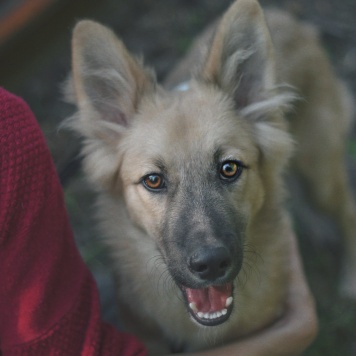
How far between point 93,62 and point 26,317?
1.12 metres

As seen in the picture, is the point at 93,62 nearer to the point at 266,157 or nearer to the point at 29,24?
the point at 266,157

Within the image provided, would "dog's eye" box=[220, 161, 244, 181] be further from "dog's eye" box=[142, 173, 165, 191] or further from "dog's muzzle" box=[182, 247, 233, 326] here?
"dog's muzzle" box=[182, 247, 233, 326]

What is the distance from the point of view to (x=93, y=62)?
256 cm

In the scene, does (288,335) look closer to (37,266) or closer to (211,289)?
(211,289)

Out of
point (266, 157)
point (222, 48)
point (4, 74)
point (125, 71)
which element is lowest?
point (4, 74)

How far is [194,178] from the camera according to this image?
2424mm

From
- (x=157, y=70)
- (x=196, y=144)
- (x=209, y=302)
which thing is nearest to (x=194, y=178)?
(x=196, y=144)

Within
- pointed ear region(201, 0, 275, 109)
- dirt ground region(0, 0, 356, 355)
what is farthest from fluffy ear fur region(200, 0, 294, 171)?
dirt ground region(0, 0, 356, 355)

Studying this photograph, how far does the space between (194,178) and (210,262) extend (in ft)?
1.31

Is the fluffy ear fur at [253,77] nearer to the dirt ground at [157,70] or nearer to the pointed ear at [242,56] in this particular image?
the pointed ear at [242,56]

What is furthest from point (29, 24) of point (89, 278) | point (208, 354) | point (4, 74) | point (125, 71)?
point (208, 354)

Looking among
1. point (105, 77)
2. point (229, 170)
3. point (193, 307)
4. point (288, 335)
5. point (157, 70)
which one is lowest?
point (157, 70)

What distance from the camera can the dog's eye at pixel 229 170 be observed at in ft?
8.13

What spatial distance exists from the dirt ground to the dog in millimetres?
312
